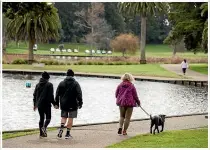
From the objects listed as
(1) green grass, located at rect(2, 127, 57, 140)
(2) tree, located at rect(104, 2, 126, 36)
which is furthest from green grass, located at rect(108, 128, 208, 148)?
(2) tree, located at rect(104, 2, 126, 36)

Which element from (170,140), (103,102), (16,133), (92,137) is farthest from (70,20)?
(170,140)

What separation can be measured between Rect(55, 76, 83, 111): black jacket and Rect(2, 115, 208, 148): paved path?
716mm

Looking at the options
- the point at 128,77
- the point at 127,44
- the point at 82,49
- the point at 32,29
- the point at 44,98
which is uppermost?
the point at 32,29

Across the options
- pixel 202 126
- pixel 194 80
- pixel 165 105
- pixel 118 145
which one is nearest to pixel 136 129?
pixel 202 126

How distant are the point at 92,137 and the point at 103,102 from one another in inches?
409

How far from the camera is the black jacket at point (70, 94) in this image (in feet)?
37.2

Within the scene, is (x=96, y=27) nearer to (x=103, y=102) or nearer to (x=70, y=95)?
(x=103, y=102)

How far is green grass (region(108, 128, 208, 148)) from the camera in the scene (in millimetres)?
10188

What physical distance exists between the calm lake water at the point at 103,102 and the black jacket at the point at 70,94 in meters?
3.39

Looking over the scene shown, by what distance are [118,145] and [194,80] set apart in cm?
2296

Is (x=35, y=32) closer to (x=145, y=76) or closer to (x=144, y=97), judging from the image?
(x=145, y=76)

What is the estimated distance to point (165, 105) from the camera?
70.6 feet

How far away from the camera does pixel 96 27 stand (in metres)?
89.4

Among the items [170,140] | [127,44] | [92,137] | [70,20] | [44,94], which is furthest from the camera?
[70,20]
